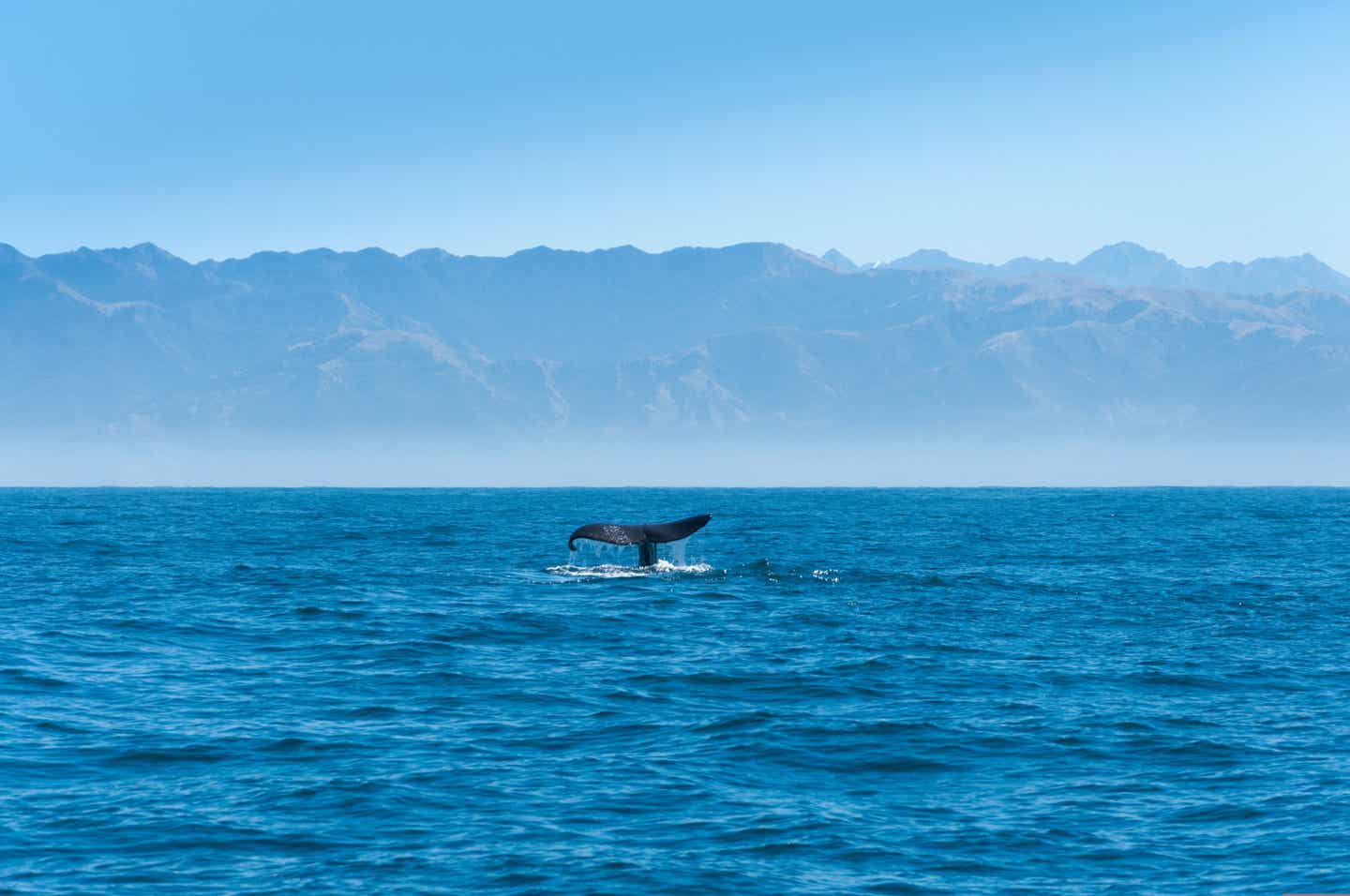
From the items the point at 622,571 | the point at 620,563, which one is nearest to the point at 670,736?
the point at 622,571

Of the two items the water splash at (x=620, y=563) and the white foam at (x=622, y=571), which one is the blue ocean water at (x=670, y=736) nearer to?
the white foam at (x=622, y=571)

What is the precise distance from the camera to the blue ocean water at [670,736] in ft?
55.9

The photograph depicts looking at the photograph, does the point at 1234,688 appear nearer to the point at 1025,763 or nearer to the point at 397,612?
the point at 1025,763

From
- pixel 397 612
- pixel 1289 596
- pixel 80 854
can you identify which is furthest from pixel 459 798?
pixel 1289 596

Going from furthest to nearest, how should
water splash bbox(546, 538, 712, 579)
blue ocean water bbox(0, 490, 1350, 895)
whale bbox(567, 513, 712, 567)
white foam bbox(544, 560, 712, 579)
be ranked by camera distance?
water splash bbox(546, 538, 712, 579)
white foam bbox(544, 560, 712, 579)
whale bbox(567, 513, 712, 567)
blue ocean water bbox(0, 490, 1350, 895)

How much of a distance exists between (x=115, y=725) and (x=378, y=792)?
251 inches

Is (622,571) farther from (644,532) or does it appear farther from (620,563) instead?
(644,532)

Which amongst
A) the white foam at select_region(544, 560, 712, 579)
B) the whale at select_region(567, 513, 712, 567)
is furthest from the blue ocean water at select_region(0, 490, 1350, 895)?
the whale at select_region(567, 513, 712, 567)

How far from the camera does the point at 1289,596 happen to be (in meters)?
44.8

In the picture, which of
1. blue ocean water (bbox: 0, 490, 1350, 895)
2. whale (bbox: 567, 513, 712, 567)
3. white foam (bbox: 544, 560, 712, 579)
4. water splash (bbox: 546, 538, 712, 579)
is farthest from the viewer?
water splash (bbox: 546, 538, 712, 579)

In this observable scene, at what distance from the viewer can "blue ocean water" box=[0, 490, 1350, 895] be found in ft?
55.9

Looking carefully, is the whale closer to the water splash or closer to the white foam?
the water splash

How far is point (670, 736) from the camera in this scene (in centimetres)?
2334

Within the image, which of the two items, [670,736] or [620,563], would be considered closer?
[670,736]
